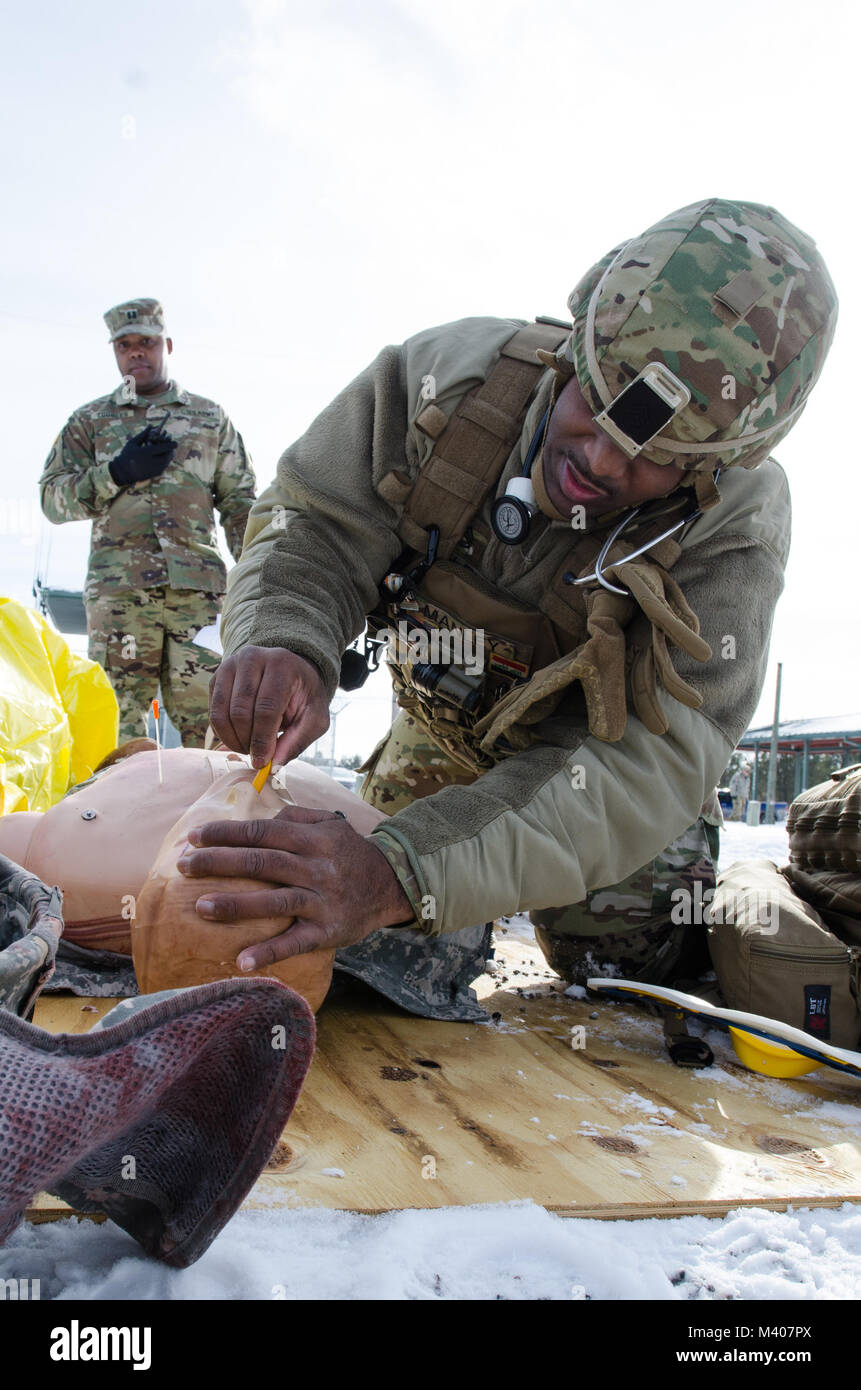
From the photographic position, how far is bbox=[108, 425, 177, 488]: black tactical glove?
4387 mm

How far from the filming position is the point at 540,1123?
1.42 m

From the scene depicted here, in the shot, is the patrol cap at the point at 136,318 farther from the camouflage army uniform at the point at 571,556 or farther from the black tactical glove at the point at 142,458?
the camouflage army uniform at the point at 571,556

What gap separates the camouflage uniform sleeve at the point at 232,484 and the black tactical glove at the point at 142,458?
1.01 feet

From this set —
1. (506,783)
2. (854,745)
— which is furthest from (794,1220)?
(854,745)

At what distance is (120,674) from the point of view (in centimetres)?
442

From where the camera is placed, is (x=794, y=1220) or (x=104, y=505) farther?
(x=104, y=505)

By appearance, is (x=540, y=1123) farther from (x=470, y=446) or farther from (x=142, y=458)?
(x=142, y=458)

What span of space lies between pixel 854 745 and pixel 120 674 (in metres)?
25.3

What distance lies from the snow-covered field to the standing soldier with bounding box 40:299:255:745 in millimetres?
3616

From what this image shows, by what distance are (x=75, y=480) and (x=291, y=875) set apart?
3.76 meters

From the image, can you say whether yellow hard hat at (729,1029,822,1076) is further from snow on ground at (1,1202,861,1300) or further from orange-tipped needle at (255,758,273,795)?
orange-tipped needle at (255,758,273,795)

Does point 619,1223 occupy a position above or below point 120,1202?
below

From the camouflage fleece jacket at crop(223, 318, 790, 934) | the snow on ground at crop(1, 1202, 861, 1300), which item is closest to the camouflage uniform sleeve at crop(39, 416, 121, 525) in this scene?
the camouflage fleece jacket at crop(223, 318, 790, 934)
